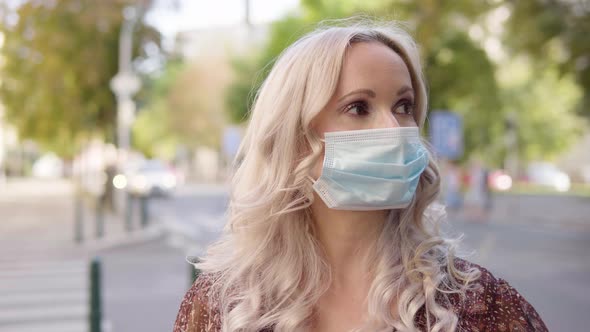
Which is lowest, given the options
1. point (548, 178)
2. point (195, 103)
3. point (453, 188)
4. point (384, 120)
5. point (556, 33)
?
point (548, 178)

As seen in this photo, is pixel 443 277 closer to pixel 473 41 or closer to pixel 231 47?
pixel 473 41

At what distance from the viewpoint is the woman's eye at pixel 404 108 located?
202 cm

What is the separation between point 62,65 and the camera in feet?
74.4

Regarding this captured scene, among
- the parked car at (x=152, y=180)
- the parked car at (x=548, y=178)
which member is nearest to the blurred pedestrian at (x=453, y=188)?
the parked car at (x=152, y=180)

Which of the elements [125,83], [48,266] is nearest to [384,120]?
[48,266]

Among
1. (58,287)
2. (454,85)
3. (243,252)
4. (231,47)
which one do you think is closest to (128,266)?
(58,287)

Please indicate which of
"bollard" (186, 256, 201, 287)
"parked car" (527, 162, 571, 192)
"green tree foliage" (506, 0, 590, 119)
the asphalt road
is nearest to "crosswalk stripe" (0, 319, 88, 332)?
the asphalt road

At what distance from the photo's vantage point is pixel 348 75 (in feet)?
6.35

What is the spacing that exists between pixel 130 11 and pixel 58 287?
1379 centimetres

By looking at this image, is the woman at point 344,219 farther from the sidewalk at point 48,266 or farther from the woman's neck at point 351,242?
the sidewalk at point 48,266

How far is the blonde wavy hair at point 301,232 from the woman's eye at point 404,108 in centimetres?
7

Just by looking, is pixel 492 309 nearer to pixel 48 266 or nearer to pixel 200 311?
pixel 200 311

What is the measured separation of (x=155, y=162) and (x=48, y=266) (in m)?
23.6

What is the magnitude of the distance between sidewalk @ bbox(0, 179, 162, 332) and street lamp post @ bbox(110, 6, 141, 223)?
2.40 meters
